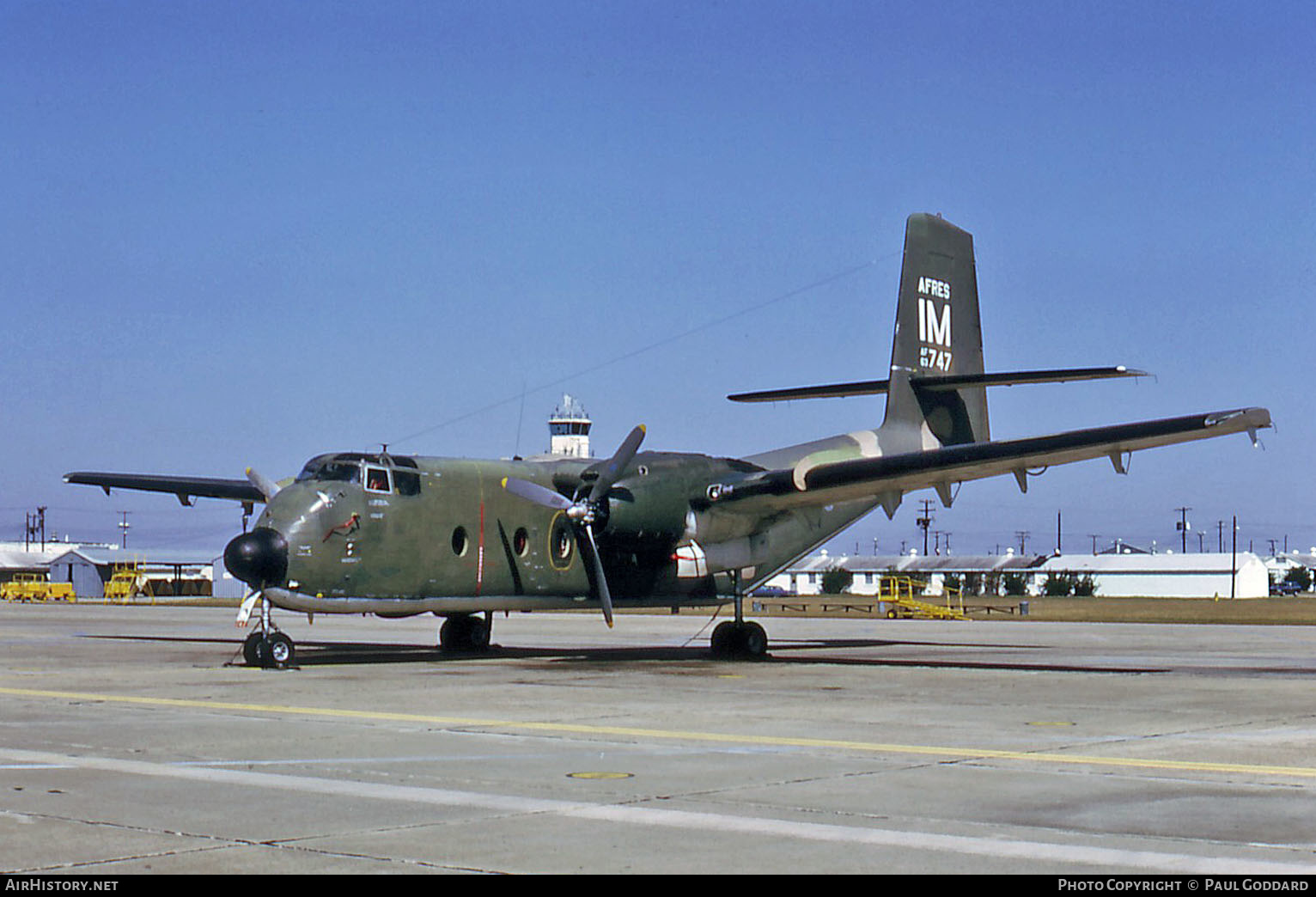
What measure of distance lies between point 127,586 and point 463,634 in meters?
71.7

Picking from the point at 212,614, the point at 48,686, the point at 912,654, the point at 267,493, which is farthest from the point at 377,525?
the point at 212,614

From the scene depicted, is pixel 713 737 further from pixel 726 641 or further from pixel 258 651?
pixel 726 641

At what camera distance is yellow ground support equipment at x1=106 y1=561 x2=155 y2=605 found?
9000 cm

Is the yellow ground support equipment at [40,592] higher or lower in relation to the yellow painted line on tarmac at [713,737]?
lower

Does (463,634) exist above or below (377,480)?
below

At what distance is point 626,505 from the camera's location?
25.2 metres

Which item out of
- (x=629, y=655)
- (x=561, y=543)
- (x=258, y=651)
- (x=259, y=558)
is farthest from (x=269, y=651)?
(x=629, y=655)

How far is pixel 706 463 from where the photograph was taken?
26.5 m

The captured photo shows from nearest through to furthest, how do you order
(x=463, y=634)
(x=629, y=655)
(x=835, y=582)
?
1. (x=629, y=655)
2. (x=463, y=634)
3. (x=835, y=582)

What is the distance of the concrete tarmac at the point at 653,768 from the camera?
762 centimetres

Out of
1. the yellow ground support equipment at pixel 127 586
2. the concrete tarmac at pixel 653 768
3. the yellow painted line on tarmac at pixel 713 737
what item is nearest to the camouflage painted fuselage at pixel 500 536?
the concrete tarmac at pixel 653 768

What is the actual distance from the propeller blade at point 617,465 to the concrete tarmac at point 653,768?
135 inches

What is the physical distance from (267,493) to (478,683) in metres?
7.33

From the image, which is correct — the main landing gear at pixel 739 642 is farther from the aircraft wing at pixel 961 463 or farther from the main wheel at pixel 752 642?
the aircraft wing at pixel 961 463
